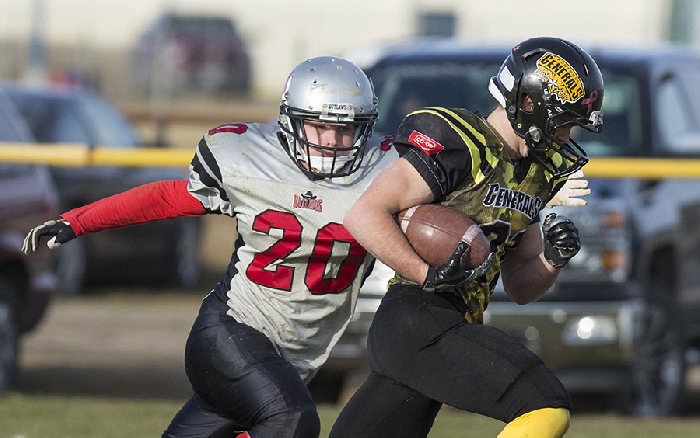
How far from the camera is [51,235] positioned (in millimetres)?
4199

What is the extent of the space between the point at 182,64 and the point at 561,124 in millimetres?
19407

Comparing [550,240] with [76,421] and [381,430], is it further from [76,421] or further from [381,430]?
[76,421]

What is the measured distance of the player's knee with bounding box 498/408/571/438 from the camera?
3354 mm

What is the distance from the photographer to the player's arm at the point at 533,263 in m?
3.89

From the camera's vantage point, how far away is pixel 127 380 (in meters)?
8.22

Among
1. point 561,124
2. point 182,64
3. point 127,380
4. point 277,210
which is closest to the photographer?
point 561,124

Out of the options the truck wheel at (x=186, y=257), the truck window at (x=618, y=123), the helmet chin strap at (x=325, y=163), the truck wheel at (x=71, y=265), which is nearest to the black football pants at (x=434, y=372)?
the helmet chin strap at (x=325, y=163)

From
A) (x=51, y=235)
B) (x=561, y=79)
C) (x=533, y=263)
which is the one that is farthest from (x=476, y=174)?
(x=51, y=235)

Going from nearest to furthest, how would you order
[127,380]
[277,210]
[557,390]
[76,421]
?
[557,390]
[277,210]
[76,421]
[127,380]

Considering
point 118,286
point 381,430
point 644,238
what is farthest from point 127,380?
point 381,430

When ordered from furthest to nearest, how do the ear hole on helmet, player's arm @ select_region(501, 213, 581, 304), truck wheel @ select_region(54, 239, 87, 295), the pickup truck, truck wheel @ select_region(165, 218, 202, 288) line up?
truck wheel @ select_region(165, 218, 202, 288) → truck wheel @ select_region(54, 239, 87, 295) → the pickup truck → player's arm @ select_region(501, 213, 581, 304) → the ear hole on helmet

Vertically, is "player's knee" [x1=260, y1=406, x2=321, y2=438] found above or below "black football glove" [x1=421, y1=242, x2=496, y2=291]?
below

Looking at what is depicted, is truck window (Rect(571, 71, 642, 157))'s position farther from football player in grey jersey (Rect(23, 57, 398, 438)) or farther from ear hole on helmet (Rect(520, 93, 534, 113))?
ear hole on helmet (Rect(520, 93, 534, 113))

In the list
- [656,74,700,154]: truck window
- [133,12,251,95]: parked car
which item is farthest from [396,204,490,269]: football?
[133,12,251,95]: parked car
